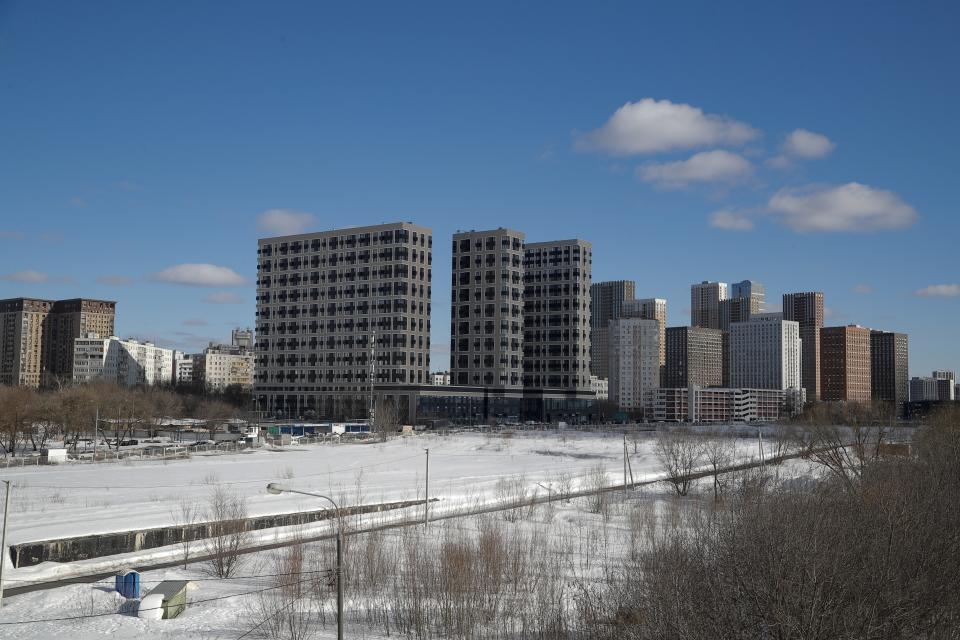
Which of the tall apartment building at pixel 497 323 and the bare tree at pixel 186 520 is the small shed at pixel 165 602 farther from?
the tall apartment building at pixel 497 323

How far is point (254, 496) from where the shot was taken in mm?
65000

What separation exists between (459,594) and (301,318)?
169297 millimetres

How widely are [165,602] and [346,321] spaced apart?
159834 millimetres

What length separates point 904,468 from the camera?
4819 centimetres

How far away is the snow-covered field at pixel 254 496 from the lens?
32.4 metres

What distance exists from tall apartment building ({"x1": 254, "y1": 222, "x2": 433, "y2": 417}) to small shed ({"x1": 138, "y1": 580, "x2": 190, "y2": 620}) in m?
145

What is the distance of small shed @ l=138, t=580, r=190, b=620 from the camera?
31.6m

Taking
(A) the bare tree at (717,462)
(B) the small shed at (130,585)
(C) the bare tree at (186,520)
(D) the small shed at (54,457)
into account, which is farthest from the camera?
(D) the small shed at (54,457)

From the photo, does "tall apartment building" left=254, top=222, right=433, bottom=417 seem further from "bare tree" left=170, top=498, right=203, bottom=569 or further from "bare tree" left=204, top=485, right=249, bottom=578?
"bare tree" left=204, top=485, right=249, bottom=578

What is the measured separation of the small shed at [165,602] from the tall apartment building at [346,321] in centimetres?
14471

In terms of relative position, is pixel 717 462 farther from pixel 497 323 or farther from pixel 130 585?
pixel 497 323

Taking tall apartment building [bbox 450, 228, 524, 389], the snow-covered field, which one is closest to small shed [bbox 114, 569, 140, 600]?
the snow-covered field

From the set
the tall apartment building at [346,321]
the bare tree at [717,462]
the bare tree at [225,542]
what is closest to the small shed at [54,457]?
the bare tree at [225,542]

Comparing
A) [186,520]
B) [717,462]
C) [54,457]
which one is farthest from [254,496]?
[717,462]
